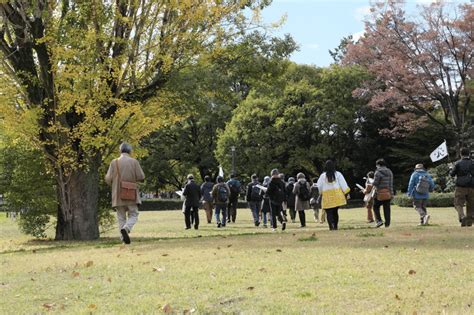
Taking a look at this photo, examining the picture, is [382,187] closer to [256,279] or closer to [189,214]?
[189,214]

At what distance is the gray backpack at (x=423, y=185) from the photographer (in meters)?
16.9

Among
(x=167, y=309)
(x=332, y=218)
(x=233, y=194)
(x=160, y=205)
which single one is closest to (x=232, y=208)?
(x=233, y=194)

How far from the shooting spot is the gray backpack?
55.5 feet

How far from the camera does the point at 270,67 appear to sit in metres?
16.5

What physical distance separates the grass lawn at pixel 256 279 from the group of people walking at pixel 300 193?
5.05 feet

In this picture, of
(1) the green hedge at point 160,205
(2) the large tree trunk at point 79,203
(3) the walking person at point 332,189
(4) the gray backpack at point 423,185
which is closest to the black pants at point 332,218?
(3) the walking person at point 332,189

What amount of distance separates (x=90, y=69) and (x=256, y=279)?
9.05 meters

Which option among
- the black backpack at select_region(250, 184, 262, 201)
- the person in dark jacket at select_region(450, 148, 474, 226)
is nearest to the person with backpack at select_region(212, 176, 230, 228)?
the black backpack at select_region(250, 184, 262, 201)

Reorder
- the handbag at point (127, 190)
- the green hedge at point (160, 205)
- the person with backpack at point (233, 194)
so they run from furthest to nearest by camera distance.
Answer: the green hedge at point (160, 205), the person with backpack at point (233, 194), the handbag at point (127, 190)

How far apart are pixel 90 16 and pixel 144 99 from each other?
2.53m

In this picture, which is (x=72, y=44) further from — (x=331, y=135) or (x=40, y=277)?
(x=331, y=135)

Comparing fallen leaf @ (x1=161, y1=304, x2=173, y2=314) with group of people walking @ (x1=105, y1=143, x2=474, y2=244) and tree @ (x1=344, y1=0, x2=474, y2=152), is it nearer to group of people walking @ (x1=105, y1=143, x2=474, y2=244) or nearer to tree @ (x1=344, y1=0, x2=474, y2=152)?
group of people walking @ (x1=105, y1=143, x2=474, y2=244)

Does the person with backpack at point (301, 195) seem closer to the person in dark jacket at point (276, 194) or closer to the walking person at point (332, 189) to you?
the person in dark jacket at point (276, 194)

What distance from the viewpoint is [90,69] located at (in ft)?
47.0
